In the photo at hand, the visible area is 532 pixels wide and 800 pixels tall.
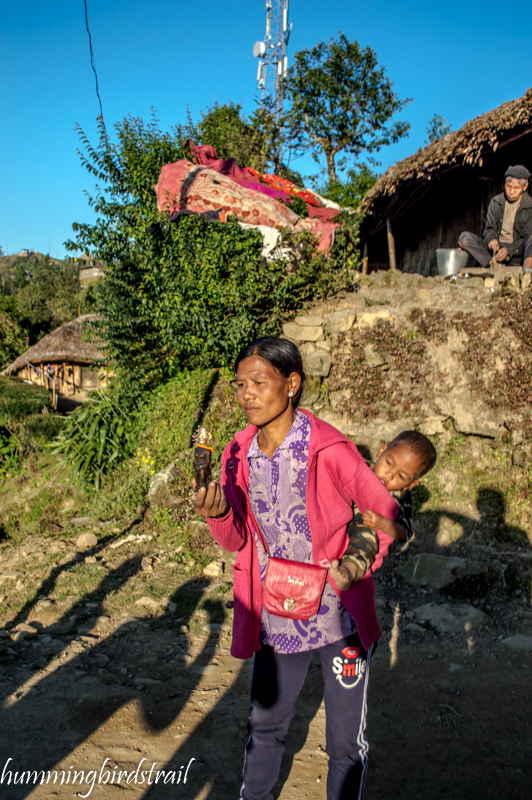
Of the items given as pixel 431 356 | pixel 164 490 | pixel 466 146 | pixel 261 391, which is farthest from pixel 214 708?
pixel 466 146

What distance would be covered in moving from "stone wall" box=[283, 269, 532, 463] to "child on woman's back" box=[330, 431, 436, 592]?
328cm

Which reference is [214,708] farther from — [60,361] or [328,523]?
[60,361]

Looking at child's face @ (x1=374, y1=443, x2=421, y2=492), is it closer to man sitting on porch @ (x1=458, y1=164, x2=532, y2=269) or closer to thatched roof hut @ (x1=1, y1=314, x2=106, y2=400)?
man sitting on porch @ (x1=458, y1=164, x2=532, y2=269)

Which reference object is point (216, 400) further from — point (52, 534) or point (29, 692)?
point (29, 692)

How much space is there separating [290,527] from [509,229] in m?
6.39

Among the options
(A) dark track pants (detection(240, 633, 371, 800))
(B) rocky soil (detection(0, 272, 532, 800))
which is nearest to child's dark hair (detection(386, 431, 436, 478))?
(A) dark track pants (detection(240, 633, 371, 800))

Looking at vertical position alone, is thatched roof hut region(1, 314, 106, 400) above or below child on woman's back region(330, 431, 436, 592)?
above

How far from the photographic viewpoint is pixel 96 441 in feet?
23.6

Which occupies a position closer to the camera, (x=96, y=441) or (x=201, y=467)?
(x=201, y=467)

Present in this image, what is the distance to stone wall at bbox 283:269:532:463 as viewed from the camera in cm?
520

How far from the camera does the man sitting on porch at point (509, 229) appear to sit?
6.53m

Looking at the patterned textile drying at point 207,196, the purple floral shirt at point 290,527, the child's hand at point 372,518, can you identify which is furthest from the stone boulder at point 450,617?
the patterned textile drying at point 207,196

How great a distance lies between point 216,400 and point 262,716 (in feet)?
15.8

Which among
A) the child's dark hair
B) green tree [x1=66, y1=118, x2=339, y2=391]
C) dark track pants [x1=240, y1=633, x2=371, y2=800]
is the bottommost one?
dark track pants [x1=240, y1=633, x2=371, y2=800]
